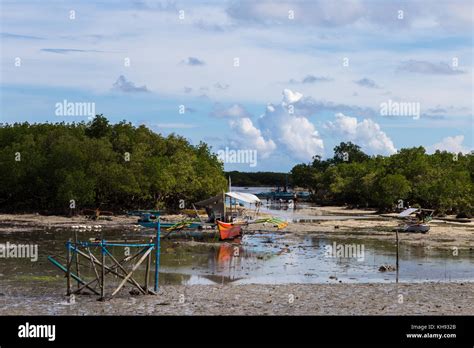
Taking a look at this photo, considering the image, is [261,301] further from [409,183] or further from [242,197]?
[409,183]

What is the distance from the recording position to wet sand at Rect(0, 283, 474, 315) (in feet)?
78.0

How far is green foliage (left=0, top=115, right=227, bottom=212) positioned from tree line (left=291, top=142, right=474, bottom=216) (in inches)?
904

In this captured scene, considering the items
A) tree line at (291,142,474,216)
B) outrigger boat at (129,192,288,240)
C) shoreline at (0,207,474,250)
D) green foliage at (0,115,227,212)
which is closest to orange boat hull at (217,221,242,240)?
outrigger boat at (129,192,288,240)

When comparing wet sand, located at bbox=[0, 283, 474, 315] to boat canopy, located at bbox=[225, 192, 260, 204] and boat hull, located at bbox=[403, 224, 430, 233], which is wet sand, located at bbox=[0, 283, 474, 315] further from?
boat hull, located at bbox=[403, 224, 430, 233]

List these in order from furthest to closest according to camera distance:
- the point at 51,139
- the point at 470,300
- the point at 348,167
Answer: the point at 348,167 < the point at 51,139 < the point at 470,300

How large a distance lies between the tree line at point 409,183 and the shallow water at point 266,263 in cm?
3301

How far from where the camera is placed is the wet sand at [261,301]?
23.8 meters

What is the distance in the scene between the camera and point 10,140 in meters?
85.1

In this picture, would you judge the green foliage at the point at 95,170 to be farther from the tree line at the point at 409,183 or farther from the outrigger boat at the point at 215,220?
the tree line at the point at 409,183

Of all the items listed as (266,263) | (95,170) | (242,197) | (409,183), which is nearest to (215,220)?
(242,197)
